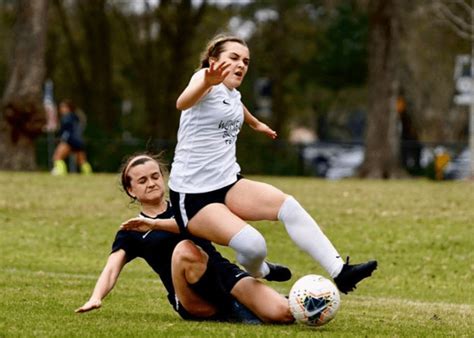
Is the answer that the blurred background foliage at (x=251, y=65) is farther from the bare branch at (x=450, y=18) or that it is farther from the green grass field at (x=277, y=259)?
the green grass field at (x=277, y=259)

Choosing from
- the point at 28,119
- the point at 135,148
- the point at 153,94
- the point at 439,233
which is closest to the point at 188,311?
the point at 439,233

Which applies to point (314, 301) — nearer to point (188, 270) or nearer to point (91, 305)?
point (188, 270)

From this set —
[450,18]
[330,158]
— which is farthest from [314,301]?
[330,158]

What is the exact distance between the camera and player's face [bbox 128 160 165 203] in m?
9.71

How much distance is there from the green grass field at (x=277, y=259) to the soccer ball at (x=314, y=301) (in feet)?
0.40

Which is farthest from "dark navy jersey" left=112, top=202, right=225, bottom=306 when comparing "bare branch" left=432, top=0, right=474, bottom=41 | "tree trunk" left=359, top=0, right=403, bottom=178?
"bare branch" left=432, top=0, right=474, bottom=41

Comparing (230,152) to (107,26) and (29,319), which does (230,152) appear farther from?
(107,26)

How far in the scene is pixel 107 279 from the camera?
9562 mm

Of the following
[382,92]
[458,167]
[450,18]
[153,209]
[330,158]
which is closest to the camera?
[153,209]

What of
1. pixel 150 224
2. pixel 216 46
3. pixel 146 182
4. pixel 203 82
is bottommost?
pixel 150 224

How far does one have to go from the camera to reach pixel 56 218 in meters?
21.7

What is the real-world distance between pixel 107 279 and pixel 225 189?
3.40ft

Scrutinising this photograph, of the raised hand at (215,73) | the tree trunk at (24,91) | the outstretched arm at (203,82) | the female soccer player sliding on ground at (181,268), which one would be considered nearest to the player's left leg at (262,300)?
the female soccer player sliding on ground at (181,268)

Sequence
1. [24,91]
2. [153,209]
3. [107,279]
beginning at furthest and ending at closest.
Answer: [24,91]
[153,209]
[107,279]
